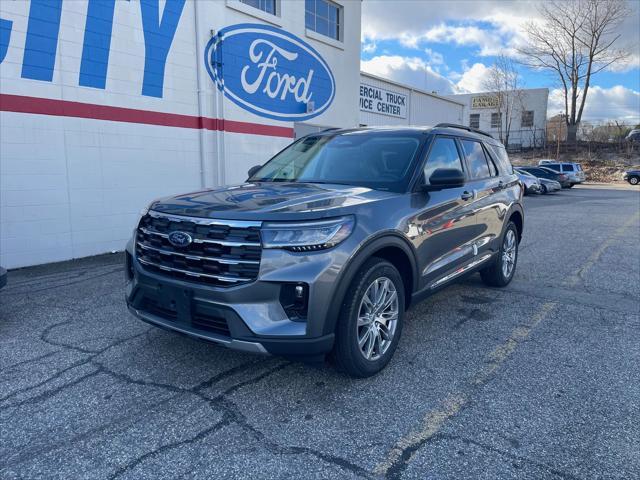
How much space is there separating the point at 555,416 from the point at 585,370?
0.88 meters

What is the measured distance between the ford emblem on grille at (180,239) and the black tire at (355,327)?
1.10 metres

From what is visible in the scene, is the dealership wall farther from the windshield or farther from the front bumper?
the front bumper

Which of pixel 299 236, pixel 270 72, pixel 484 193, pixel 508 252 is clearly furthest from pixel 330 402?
pixel 270 72

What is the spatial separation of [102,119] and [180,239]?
5947 millimetres

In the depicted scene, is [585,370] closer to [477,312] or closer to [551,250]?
[477,312]

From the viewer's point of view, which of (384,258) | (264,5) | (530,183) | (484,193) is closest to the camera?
(384,258)

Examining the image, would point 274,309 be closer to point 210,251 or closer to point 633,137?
point 210,251

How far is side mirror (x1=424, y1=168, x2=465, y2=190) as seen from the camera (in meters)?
3.83

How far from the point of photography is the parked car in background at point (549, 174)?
27856mm

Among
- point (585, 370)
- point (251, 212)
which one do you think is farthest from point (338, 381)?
point (585, 370)

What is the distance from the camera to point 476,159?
530 cm

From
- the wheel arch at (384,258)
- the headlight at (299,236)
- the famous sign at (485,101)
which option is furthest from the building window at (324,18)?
the famous sign at (485,101)

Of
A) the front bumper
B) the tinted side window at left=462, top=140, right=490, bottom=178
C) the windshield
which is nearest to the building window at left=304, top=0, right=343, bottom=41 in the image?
the tinted side window at left=462, top=140, right=490, bottom=178

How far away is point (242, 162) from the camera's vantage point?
35.3 feet
